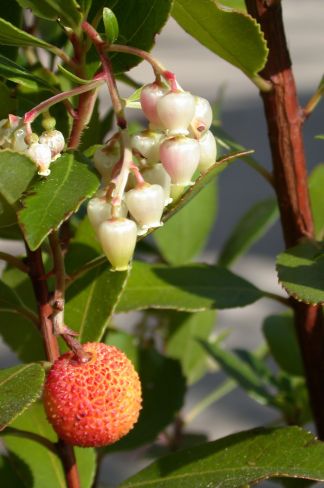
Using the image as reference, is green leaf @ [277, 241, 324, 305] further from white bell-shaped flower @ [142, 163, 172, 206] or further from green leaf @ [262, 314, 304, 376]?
green leaf @ [262, 314, 304, 376]

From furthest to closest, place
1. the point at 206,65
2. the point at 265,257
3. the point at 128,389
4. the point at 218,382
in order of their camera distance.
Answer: the point at 206,65, the point at 265,257, the point at 218,382, the point at 128,389

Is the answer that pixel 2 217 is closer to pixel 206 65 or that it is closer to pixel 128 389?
pixel 128 389

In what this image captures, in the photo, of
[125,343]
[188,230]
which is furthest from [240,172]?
[125,343]

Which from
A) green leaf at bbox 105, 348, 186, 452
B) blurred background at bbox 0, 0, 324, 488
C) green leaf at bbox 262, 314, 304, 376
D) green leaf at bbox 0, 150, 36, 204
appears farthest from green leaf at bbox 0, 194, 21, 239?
blurred background at bbox 0, 0, 324, 488

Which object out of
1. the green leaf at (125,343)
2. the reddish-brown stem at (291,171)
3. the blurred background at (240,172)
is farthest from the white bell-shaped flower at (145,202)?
the blurred background at (240,172)

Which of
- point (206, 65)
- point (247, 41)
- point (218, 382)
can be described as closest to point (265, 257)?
point (218, 382)

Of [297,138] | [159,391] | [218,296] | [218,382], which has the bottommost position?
[218,382]

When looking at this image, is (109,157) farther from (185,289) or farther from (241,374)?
(241,374)

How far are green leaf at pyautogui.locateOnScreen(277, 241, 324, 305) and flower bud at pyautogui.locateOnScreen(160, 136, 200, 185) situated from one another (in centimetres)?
14

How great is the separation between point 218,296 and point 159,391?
174 mm

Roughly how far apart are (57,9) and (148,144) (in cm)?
9

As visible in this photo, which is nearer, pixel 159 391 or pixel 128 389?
pixel 128 389

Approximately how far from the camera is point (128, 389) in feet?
2.06

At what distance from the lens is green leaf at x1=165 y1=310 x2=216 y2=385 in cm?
115
